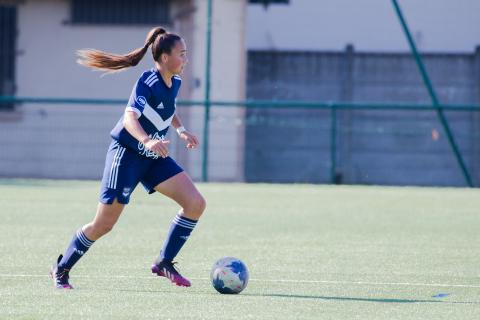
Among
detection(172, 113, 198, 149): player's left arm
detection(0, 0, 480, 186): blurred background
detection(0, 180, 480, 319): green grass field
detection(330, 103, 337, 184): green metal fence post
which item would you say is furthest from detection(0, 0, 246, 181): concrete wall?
detection(172, 113, 198, 149): player's left arm

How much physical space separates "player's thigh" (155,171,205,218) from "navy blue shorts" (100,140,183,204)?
0.13 ft

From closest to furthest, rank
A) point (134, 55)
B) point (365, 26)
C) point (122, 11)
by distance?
point (134, 55), point (122, 11), point (365, 26)

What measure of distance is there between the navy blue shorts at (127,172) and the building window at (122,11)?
57.6 feet

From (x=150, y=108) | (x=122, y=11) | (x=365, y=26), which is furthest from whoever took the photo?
(x=365, y=26)

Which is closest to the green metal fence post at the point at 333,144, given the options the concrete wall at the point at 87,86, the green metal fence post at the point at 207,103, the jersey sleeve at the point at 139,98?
the concrete wall at the point at 87,86

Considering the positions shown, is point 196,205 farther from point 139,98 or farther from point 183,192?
point 139,98

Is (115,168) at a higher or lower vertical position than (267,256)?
higher

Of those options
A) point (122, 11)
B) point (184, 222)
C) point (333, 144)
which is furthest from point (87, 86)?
point (184, 222)

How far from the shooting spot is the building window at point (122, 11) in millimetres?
26078

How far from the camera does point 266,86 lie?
26.8 metres

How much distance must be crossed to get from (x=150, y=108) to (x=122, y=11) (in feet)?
58.6

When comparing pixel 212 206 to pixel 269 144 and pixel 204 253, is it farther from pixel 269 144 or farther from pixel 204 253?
pixel 269 144

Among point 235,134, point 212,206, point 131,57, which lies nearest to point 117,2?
point 235,134

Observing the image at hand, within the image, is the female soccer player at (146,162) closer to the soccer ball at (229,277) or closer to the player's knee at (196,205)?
the player's knee at (196,205)
